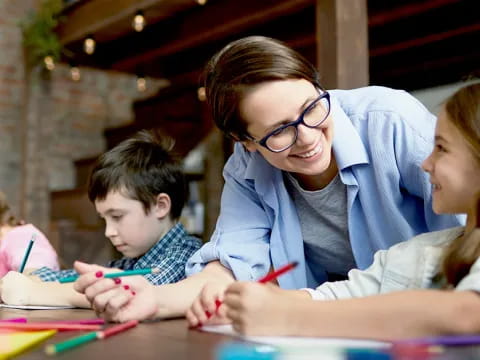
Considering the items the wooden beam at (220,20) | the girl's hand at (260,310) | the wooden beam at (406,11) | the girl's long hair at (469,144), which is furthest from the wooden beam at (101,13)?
the girl's hand at (260,310)

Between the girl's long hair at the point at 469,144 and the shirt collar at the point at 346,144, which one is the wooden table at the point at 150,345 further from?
the shirt collar at the point at 346,144

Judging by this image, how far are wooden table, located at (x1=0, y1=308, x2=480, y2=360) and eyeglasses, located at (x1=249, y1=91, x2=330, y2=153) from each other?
38 centimetres

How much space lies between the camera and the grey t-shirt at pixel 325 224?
53.4 inches

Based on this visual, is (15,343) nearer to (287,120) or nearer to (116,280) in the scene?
(116,280)

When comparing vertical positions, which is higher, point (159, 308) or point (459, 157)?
point (459, 157)

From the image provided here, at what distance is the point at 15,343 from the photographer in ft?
2.70

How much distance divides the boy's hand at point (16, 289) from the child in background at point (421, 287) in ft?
2.27

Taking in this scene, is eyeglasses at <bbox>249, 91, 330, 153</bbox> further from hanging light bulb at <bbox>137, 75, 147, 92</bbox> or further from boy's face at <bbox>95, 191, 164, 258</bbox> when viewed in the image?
hanging light bulb at <bbox>137, 75, 147, 92</bbox>

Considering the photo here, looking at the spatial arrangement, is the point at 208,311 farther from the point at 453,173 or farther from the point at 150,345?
the point at 453,173

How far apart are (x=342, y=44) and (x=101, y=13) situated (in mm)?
1936

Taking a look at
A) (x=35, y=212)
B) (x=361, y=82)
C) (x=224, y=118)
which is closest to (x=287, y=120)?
(x=224, y=118)

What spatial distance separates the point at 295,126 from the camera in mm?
1211

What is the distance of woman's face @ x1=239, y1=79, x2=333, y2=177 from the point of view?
47.2 inches

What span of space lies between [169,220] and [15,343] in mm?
1071
